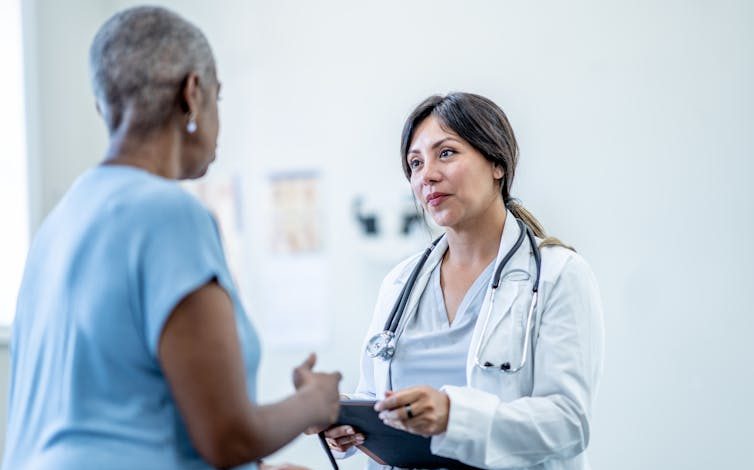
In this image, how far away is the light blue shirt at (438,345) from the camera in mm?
1473

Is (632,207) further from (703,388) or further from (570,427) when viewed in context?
(570,427)

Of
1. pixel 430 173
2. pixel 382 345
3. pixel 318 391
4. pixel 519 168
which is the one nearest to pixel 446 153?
pixel 430 173

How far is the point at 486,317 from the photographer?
142 cm

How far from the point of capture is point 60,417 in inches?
33.1

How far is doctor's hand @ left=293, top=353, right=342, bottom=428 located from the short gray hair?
0.35 metres

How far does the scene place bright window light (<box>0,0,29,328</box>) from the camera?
2.67m

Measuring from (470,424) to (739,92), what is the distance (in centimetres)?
136

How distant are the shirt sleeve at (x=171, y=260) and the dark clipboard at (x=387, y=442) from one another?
51 centimetres

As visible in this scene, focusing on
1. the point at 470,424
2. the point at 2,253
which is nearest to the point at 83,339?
the point at 470,424

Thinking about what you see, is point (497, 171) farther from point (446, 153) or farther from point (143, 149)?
point (143, 149)

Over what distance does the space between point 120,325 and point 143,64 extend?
297mm

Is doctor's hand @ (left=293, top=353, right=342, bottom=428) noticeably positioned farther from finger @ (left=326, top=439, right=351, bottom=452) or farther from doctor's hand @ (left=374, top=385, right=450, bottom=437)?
finger @ (left=326, top=439, right=351, bottom=452)

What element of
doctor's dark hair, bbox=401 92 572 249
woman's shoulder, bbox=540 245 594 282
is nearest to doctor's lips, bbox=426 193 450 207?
doctor's dark hair, bbox=401 92 572 249

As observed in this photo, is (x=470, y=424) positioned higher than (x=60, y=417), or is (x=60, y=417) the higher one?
(x=60, y=417)
